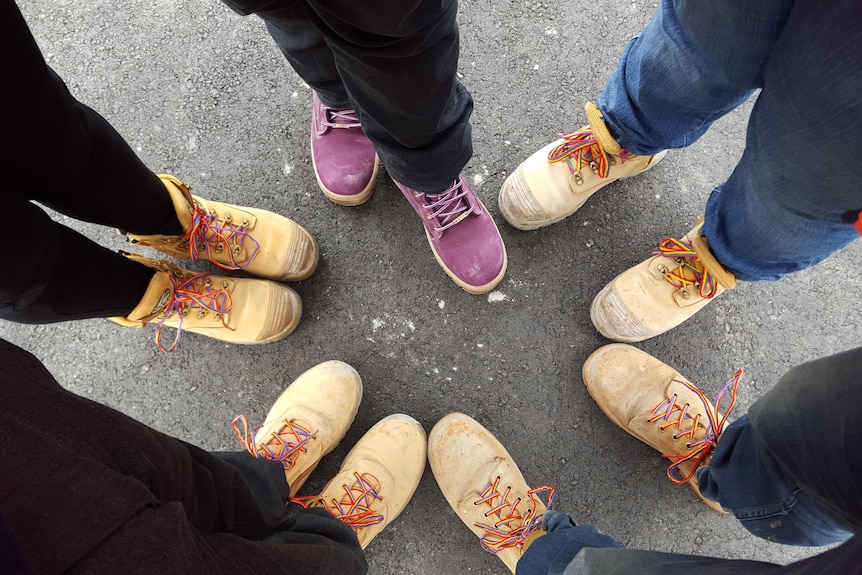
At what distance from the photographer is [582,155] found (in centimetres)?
111

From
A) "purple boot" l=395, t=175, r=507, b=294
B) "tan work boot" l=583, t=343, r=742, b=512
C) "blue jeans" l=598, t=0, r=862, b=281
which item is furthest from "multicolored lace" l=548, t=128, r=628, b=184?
"tan work boot" l=583, t=343, r=742, b=512

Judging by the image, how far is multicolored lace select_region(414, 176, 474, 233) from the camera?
1.10 metres

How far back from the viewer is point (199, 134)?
1.29 meters

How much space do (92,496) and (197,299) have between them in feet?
2.24

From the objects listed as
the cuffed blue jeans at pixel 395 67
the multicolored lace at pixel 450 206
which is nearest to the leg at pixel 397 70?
the cuffed blue jeans at pixel 395 67

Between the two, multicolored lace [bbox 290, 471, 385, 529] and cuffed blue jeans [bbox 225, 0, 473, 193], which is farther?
multicolored lace [bbox 290, 471, 385, 529]

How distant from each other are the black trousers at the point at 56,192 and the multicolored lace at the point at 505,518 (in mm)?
858

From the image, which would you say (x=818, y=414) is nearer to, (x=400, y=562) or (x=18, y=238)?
(x=400, y=562)

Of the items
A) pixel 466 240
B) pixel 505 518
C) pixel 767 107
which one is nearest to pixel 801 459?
pixel 767 107

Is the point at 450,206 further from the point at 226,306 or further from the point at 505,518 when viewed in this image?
the point at 505,518

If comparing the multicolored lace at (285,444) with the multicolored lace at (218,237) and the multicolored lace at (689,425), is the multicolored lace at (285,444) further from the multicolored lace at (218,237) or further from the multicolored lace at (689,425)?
the multicolored lace at (689,425)

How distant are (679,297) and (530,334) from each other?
349mm

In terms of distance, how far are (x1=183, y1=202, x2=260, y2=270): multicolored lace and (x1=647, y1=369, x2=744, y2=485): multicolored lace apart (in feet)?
3.40

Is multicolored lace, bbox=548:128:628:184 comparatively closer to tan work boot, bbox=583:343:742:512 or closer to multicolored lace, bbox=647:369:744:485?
tan work boot, bbox=583:343:742:512
